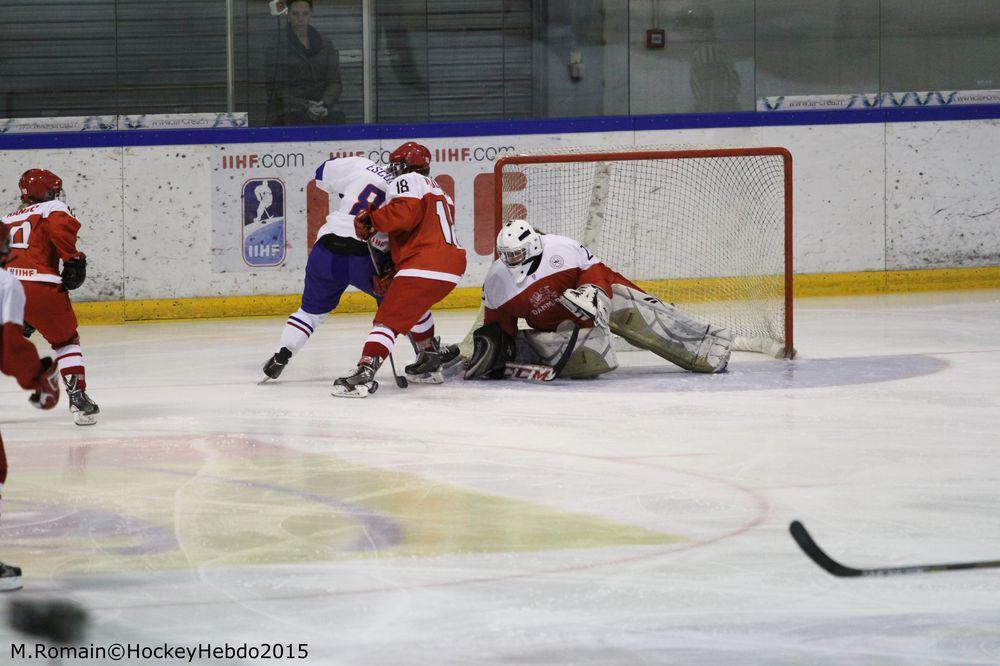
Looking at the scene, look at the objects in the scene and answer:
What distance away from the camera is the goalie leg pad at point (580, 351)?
6871 millimetres

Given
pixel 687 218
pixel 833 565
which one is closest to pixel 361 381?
pixel 687 218

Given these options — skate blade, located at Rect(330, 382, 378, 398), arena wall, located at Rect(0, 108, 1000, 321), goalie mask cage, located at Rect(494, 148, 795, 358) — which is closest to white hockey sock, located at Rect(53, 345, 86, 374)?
skate blade, located at Rect(330, 382, 378, 398)

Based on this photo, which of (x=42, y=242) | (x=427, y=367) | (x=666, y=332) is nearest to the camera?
(x=42, y=242)

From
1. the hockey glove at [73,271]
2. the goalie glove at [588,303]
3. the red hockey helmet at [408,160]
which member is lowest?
the goalie glove at [588,303]

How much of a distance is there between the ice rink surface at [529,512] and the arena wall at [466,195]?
244 cm

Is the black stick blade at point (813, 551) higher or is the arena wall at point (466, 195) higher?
the arena wall at point (466, 195)

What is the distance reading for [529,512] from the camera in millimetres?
4199

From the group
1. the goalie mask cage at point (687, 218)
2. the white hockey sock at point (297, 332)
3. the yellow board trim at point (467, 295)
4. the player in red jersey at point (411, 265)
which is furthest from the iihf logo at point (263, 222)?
the player in red jersey at point (411, 265)

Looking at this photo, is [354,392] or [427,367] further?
[427,367]

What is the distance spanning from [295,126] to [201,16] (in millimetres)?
968

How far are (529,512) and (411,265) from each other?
270 cm

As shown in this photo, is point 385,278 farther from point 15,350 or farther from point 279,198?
point 15,350

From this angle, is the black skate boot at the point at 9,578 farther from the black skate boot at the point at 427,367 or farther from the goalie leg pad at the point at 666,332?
the goalie leg pad at the point at 666,332

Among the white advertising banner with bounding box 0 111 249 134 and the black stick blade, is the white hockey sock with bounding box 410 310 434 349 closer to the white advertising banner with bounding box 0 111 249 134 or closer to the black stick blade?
the white advertising banner with bounding box 0 111 249 134
